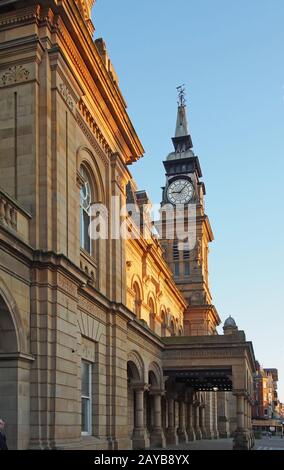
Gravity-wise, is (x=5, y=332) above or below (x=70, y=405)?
Answer: above

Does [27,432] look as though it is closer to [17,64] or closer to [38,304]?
[38,304]

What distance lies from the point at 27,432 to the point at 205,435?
44337mm

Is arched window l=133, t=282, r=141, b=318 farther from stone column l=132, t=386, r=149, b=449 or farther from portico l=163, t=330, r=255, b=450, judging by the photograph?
stone column l=132, t=386, r=149, b=449

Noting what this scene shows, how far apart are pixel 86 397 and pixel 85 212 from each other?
6527 millimetres

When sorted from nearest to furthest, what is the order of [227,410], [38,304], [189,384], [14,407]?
[14,407] → [38,304] → [189,384] → [227,410]

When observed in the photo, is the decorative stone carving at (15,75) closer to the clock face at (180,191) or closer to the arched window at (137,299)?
the arched window at (137,299)

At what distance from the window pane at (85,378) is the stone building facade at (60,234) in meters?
0.05

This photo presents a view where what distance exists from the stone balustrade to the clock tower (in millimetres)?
48628

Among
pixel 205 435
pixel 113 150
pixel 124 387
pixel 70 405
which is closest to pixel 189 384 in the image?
pixel 205 435

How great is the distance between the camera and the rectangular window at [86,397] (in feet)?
71.7

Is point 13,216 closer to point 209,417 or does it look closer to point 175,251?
point 209,417

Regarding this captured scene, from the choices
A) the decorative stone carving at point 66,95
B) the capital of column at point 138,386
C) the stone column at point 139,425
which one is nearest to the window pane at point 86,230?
the decorative stone carving at point 66,95

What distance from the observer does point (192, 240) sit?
241 ft

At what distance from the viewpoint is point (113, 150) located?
1037 inches
